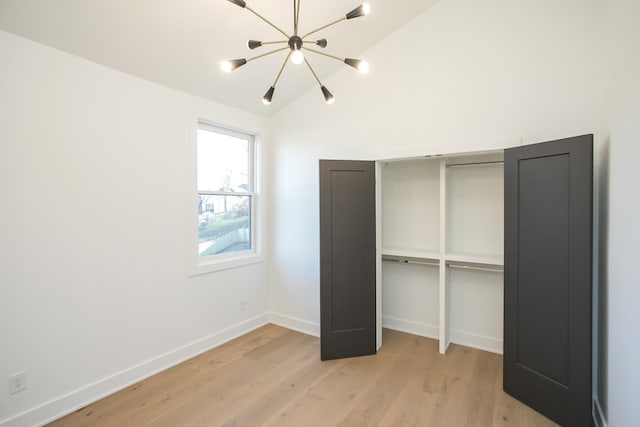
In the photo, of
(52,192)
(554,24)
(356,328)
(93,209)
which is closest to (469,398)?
(356,328)

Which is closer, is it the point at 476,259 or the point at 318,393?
the point at 318,393

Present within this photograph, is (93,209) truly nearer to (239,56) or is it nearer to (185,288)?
(185,288)

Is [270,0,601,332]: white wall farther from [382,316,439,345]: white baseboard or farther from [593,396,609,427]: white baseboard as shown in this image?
[593,396,609,427]: white baseboard

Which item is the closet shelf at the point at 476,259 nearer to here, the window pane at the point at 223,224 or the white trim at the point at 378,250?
the white trim at the point at 378,250

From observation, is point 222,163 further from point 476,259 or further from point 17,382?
point 476,259

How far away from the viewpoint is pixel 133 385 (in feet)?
8.59

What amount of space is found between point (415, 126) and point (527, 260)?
5.33 ft

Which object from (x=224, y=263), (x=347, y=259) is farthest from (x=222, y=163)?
(x=347, y=259)

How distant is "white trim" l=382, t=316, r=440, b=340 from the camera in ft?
11.3

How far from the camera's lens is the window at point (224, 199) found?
3.35 metres

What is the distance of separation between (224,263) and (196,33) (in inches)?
88.9

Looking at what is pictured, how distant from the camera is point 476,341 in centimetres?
318

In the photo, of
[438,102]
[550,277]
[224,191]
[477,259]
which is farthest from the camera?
[224,191]

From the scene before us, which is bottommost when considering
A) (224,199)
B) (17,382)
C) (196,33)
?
(17,382)
